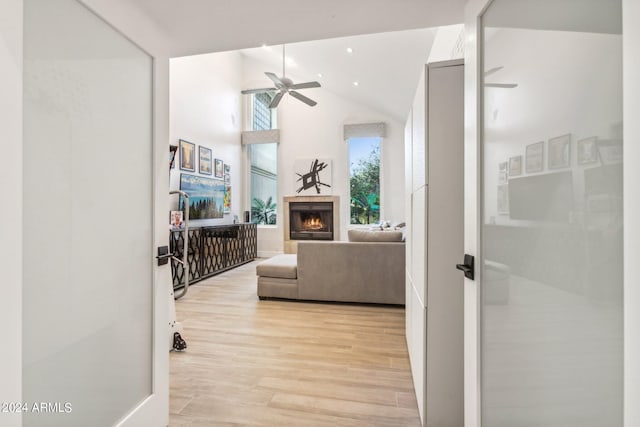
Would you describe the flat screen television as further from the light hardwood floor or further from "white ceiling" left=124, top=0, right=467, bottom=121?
the light hardwood floor

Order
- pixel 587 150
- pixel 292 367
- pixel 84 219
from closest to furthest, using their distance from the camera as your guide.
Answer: pixel 587 150 → pixel 84 219 → pixel 292 367

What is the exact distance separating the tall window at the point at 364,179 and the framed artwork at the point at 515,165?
614 centimetres

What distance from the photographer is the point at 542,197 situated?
740 mm

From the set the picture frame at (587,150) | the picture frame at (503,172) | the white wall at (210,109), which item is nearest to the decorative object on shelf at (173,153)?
the white wall at (210,109)

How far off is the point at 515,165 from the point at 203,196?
220 inches

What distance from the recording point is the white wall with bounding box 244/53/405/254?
6844 mm

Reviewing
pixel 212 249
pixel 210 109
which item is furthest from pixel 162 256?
pixel 210 109

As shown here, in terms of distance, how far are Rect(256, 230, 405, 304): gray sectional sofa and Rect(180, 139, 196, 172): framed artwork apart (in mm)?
2534

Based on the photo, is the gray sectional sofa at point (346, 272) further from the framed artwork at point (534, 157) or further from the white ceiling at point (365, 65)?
the framed artwork at point (534, 157)

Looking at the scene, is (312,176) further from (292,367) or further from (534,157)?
(534,157)

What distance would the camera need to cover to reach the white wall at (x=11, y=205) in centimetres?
81

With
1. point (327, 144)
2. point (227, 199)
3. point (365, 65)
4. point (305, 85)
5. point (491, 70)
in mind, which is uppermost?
point (365, 65)

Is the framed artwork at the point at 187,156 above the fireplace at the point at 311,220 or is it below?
above

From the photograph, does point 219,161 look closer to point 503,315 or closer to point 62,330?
point 62,330
